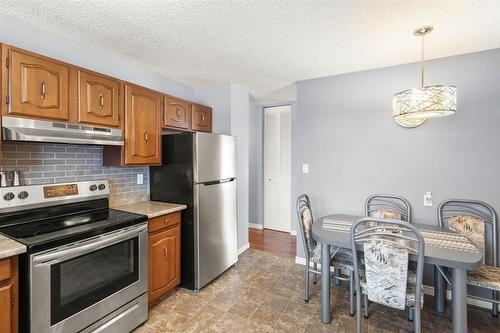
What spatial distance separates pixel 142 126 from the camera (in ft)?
7.75

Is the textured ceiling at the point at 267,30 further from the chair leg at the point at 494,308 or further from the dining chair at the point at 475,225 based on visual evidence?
the chair leg at the point at 494,308

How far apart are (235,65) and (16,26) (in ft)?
5.95

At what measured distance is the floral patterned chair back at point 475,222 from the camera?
2.21 m

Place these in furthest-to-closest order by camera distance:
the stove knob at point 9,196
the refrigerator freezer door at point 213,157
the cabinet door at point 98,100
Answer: the refrigerator freezer door at point 213,157, the cabinet door at point 98,100, the stove knob at point 9,196

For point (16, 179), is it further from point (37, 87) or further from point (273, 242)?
point (273, 242)

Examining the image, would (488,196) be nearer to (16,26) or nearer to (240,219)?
(240,219)

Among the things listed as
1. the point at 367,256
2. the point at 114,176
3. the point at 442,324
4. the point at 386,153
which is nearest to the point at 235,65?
the point at 114,176

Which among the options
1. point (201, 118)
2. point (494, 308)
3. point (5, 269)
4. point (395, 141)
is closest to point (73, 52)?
point (201, 118)

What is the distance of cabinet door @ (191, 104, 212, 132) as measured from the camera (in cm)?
306

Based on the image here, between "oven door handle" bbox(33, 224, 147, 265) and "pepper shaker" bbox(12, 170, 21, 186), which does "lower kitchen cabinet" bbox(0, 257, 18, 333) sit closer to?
"oven door handle" bbox(33, 224, 147, 265)

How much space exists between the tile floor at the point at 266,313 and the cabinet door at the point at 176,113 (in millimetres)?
1848

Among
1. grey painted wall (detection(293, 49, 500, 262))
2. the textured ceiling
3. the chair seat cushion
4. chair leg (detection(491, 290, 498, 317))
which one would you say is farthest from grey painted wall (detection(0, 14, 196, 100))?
chair leg (detection(491, 290, 498, 317))

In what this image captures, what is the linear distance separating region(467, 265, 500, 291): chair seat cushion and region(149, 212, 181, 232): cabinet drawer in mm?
2562

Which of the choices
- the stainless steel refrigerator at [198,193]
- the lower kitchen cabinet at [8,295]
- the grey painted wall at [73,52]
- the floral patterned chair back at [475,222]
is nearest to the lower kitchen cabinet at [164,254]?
the stainless steel refrigerator at [198,193]
